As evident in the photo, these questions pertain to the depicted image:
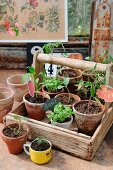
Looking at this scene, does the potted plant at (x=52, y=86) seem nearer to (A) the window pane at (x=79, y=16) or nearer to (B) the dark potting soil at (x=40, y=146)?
(B) the dark potting soil at (x=40, y=146)

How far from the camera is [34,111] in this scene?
55.7 inches

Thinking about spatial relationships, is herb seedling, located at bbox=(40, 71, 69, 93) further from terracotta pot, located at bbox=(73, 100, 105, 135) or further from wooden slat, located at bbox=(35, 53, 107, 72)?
terracotta pot, located at bbox=(73, 100, 105, 135)

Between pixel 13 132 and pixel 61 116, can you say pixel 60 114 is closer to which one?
pixel 61 116

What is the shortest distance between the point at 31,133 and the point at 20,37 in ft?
2.72

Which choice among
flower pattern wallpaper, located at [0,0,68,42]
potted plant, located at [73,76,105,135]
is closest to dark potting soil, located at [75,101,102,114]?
potted plant, located at [73,76,105,135]

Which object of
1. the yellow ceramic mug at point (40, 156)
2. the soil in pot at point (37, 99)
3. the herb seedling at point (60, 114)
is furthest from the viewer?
the soil in pot at point (37, 99)

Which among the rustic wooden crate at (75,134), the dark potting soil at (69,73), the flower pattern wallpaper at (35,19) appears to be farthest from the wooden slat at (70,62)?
the flower pattern wallpaper at (35,19)

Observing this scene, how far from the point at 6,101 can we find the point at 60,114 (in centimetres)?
29

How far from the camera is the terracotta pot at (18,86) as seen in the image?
Answer: 5.25 ft

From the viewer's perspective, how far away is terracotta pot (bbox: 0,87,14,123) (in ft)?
4.77

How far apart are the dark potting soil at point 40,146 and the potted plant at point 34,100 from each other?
0.60 feet

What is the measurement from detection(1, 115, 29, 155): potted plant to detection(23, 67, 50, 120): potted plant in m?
0.10

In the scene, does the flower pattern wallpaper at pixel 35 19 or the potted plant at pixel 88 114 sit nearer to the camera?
the potted plant at pixel 88 114

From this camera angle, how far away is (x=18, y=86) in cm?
160
